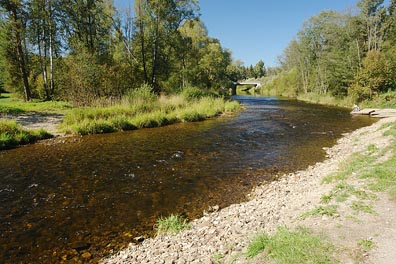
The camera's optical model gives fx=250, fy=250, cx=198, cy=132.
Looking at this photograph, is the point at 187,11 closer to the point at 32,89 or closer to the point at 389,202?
the point at 32,89

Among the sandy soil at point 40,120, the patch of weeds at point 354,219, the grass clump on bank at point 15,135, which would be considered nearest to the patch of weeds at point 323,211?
the patch of weeds at point 354,219

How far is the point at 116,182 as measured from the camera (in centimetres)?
830

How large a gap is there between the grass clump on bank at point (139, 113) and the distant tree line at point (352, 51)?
1899 cm

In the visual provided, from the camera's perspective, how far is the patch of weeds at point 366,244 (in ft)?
11.7

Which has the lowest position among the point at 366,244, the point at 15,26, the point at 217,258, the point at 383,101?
the point at 217,258

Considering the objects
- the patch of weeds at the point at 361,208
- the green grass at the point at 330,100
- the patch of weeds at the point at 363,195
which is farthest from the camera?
the green grass at the point at 330,100

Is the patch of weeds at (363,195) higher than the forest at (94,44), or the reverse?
the forest at (94,44)

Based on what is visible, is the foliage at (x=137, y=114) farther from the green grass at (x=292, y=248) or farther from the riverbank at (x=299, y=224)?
the green grass at (x=292, y=248)

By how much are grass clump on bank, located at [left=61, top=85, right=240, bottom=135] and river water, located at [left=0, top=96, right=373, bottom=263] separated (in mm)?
1578

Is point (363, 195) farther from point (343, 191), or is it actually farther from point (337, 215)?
point (337, 215)

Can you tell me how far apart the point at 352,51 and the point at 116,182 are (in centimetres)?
3752

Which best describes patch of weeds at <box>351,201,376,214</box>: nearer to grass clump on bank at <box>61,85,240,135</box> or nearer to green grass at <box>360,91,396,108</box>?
grass clump on bank at <box>61,85,240,135</box>

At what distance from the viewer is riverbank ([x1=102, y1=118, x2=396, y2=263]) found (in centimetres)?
371

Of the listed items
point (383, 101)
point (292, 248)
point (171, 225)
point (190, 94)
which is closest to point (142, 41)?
point (190, 94)
